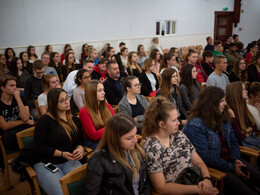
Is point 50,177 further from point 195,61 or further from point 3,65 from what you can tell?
point 3,65

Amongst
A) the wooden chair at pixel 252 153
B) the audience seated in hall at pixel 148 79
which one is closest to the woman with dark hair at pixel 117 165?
the wooden chair at pixel 252 153

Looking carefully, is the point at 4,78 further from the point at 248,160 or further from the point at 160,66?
the point at 160,66

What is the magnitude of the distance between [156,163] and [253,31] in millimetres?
14802

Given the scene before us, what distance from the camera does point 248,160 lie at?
8.58 feet

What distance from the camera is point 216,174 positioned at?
2078mm

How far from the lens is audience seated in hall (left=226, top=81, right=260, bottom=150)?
2.73 meters

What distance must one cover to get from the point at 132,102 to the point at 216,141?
4.45ft

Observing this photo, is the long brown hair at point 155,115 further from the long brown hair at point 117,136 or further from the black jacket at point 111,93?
the black jacket at point 111,93

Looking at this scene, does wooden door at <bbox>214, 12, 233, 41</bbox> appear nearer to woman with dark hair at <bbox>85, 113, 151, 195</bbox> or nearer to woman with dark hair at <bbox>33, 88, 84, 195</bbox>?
woman with dark hair at <bbox>33, 88, 84, 195</bbox>

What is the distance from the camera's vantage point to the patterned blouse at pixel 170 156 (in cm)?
183

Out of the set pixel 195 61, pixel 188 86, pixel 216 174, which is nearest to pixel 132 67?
pixel 195 61

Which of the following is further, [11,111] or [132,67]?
[132,67]

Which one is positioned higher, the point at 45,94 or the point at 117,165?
the point at 45,94

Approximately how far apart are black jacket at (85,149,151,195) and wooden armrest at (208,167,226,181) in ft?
2.65
